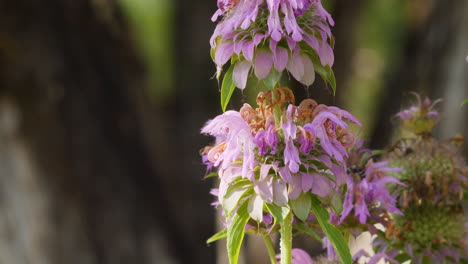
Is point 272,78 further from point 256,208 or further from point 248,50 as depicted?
point 256,208

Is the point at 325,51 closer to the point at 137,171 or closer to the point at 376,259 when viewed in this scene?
the point at 376,259

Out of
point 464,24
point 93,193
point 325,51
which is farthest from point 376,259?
point 464,24

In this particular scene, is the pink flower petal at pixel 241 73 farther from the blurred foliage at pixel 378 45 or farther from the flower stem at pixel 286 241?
the blurred foliage at pixel 378 45

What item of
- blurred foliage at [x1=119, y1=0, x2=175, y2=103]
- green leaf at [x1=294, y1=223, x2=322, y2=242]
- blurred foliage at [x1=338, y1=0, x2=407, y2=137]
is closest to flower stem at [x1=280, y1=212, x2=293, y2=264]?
green leaf at [x1=294, y1=223, x2=322, y2=242]

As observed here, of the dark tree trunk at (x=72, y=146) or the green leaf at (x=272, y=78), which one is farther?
the dark tree trunk at (x=72, y=146)

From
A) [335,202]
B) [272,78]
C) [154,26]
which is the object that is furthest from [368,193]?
[154,26]

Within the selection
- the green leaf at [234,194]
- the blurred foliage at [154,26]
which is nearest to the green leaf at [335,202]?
the green leaf at [234,194]
